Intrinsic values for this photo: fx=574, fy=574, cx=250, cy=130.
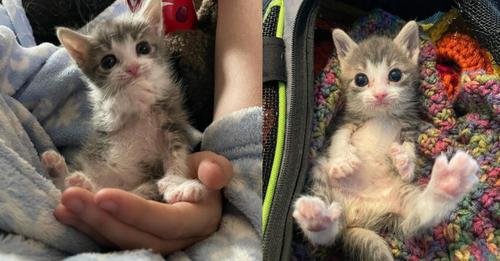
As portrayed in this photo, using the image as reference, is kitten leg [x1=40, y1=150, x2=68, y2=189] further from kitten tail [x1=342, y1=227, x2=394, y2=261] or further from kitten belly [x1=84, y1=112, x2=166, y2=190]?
kitten tail [x1=342, y1=227, x2=394, y2=261]

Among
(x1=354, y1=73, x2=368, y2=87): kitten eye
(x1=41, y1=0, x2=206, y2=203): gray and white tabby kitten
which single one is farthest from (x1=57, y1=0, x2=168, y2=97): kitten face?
(x1=354, y1=73, x2=368, y2=87): kitten eye

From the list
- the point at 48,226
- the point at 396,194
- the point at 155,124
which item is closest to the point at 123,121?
the point at 155,124

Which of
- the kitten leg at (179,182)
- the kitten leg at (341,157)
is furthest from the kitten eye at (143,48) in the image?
the kitten leg at (341,157)

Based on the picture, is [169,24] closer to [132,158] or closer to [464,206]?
[132,158]

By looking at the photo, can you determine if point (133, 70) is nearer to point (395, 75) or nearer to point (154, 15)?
point (154, 15)

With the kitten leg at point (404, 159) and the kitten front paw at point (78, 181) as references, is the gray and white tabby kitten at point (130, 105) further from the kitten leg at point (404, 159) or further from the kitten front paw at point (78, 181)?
the kitten leg at point (404, 159)

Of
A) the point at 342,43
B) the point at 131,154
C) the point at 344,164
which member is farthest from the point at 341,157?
the point at 131,154
